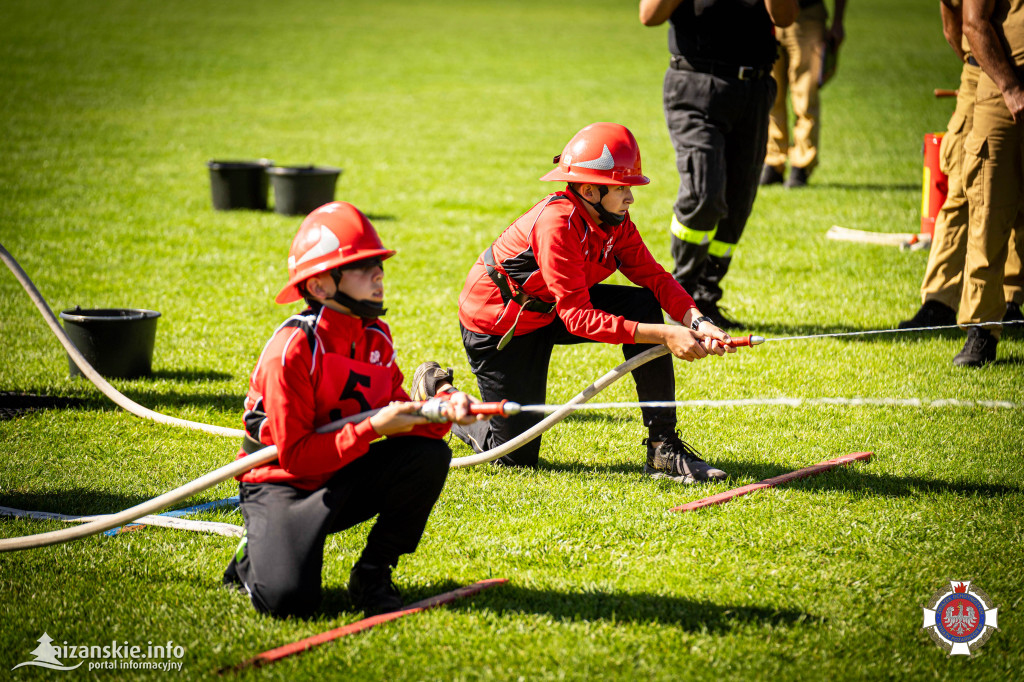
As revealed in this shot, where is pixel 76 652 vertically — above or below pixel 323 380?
below

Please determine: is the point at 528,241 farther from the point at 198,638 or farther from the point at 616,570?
the point at 198,638

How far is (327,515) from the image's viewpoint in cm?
359

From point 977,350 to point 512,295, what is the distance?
344 cm

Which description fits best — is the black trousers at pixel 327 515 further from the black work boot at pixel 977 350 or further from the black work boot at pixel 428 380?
the black work boot at pixel 977 350

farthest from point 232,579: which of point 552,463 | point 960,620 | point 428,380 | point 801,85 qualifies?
point 801,85

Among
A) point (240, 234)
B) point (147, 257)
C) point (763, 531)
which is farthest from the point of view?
point (240, 234)

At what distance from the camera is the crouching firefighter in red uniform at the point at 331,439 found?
139 inches

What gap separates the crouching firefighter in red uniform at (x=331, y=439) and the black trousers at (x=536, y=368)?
1363mm

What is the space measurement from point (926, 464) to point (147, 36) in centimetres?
3056

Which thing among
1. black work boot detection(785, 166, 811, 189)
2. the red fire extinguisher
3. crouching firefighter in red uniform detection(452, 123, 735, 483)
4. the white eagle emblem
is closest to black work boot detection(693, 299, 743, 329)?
the red fire extinguisher

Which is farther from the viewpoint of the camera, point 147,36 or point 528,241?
point 147,36

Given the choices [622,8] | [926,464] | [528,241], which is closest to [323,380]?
[528,241]

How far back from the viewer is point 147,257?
9.80m

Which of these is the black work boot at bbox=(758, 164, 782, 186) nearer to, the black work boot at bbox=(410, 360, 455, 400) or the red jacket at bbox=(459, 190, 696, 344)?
the red jacket at bbox=(459, 190, 696, 344)
